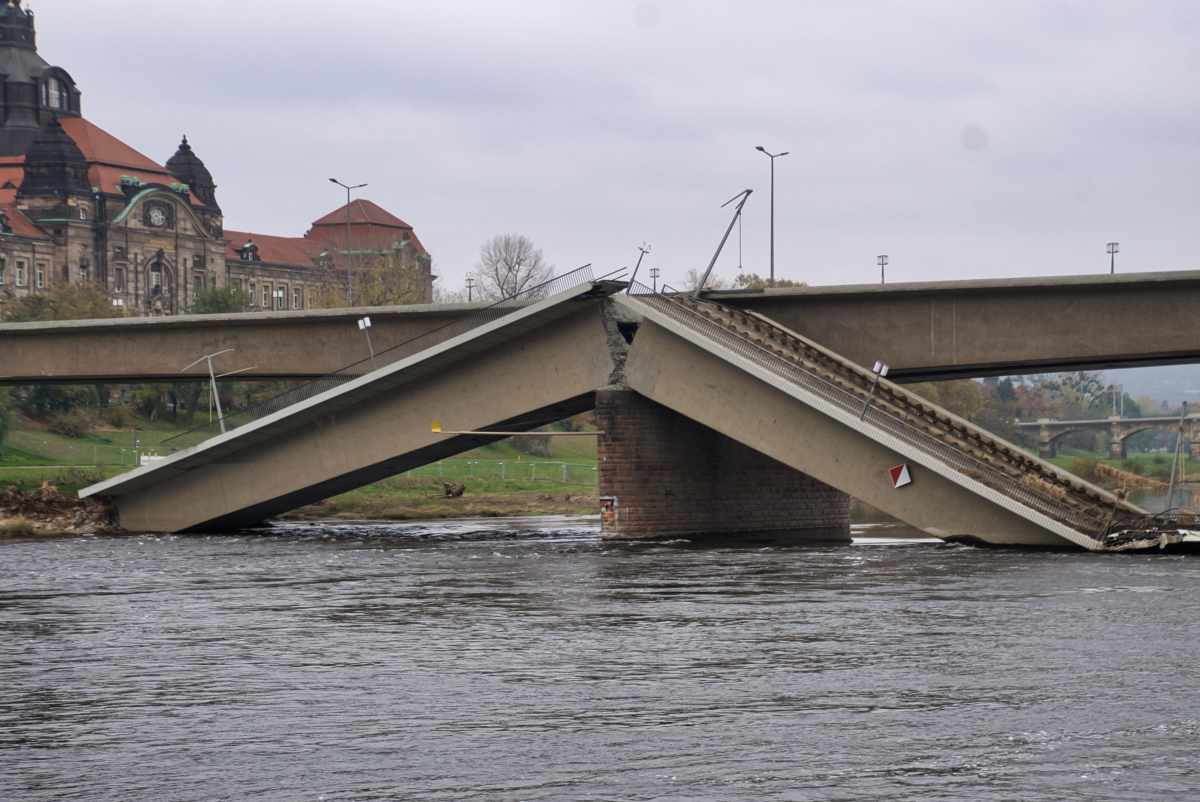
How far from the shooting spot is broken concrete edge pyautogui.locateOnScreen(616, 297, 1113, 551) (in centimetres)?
2961

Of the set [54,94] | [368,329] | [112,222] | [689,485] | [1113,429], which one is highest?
[54,94]

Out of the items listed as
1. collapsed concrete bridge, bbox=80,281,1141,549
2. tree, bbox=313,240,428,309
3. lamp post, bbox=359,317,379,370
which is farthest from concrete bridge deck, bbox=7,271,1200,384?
tree, bbox=313,240,428,309

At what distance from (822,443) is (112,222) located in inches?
4305

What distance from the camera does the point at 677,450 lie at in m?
38.4

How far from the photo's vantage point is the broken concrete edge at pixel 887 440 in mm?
29609

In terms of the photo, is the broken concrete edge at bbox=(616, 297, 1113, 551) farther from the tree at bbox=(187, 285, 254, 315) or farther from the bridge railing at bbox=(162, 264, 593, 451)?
the tree at bbox=(187, 285, 254, 315)

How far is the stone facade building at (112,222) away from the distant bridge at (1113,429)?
61.5 metres

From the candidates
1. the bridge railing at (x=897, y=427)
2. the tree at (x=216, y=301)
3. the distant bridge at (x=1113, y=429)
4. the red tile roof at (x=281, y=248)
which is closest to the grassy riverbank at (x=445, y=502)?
the bridge railing at (x=897, y=427)

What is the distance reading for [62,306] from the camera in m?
93.3

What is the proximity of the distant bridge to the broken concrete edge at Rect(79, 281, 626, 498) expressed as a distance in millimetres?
97829

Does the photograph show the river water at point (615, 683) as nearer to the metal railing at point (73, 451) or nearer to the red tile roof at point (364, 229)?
the metal railing at point (73, 451)

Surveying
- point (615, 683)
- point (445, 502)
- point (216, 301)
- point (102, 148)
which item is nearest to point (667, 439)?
point (445, 502)

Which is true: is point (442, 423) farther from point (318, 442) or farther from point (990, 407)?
point (990, 407)

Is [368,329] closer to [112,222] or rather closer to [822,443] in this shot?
[822,443]
